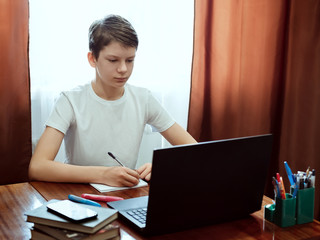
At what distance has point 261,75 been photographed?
8.43ft

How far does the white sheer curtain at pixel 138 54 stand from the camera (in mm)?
2059

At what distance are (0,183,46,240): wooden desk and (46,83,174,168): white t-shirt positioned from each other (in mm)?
374

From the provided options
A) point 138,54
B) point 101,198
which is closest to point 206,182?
point 101,198

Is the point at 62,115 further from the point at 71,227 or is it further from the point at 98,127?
the point at 71,227

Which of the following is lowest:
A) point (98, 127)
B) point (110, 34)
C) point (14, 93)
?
point (98, 127)

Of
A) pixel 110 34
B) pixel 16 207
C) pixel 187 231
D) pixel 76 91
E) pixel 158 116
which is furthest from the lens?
pixel 158 116

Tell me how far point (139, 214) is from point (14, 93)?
1.06m

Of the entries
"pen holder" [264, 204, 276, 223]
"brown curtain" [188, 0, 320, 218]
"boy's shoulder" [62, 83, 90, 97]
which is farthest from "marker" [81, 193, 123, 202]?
"brown curtain" [188, 0, 320, 218]

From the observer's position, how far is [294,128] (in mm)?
2641

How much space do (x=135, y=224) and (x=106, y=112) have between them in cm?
80

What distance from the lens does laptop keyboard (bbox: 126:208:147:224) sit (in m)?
1.13

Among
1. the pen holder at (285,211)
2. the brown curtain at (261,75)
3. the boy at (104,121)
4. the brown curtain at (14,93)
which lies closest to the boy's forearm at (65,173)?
the boy at (104,121)

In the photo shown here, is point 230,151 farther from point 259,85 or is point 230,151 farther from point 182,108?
point 259,85

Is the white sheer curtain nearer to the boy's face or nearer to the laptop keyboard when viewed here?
the boy's face
